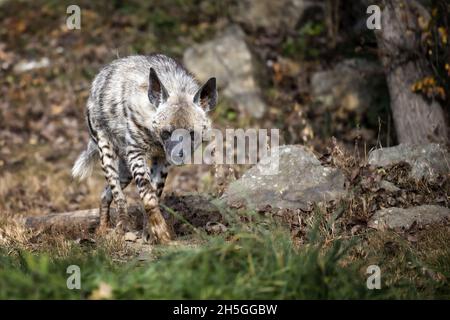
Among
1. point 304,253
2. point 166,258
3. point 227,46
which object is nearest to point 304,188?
point 304,253

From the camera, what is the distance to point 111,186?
25.4 ft

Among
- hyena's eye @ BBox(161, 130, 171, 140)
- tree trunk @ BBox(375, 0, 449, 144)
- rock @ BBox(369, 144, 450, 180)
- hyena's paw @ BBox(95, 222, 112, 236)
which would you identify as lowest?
hyena's paw @ BBox(95, 222, 112, 236)

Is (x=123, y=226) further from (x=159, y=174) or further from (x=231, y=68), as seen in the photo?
(x=231, y=68)

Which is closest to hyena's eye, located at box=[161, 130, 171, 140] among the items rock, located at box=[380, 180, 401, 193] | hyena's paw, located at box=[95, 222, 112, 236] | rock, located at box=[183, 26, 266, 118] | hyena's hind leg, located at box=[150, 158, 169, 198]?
hyena's hind leg, located at box=[150, 158, 169, 198]

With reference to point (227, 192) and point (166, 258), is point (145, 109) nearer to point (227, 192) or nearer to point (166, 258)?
point (227, 192)

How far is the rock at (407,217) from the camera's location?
21.8ft

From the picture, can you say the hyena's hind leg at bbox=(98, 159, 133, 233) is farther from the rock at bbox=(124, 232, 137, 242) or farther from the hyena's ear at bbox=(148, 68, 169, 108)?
the hyena's ear at bbox=(148, 68, 169, 108)

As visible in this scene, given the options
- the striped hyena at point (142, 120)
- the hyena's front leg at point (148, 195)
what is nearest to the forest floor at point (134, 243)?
the hyena's front leg at point (148, 195)

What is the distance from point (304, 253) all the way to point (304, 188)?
2.45m

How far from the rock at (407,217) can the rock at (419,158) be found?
24.5 inches

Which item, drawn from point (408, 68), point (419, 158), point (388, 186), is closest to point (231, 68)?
point (408, 68)

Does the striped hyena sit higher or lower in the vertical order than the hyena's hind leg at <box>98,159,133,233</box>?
higher

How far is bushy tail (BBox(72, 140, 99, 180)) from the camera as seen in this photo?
27.2 ft

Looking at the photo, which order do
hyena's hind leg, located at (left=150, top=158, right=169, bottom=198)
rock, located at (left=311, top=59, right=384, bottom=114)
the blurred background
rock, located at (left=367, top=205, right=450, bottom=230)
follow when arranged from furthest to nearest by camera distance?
rock, located at (left=311, top=59, right=384, bottom=114)
the blurred background
hyena's hind leg, located at (left=150, top=158, right=169, bottom=198)
rock, located at (left=367, top=205, right=450, bottom=230)
